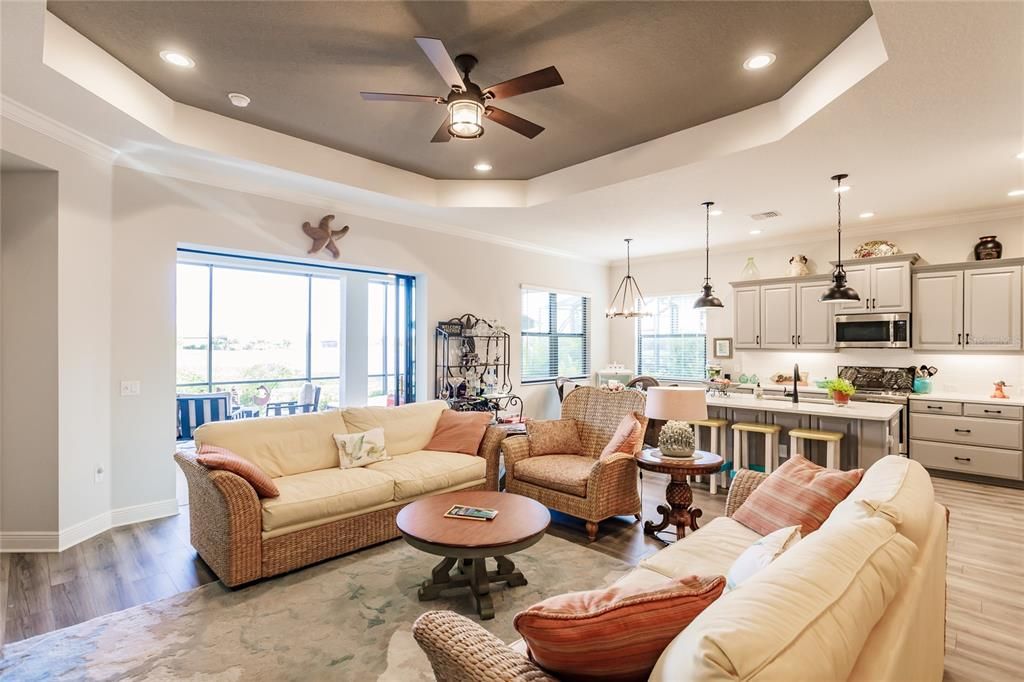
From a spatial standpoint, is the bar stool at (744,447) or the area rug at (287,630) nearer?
the area rug at (287,630)

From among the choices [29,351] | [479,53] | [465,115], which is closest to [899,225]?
[479,53]

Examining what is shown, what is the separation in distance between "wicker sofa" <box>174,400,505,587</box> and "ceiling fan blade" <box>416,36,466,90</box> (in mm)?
2509

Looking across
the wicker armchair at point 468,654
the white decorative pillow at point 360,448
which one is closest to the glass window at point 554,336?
the white decorative pillow at point 360,448

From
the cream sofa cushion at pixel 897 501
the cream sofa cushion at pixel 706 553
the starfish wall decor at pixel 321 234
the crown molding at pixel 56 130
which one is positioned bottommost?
the cream sofa cushion at pixel 706 553

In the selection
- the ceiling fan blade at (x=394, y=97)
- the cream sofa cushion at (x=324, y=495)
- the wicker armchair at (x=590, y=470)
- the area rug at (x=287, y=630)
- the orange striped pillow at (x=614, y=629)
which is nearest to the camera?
the orange striped pillow at (x=614, y=629)

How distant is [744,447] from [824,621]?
13.6 ft

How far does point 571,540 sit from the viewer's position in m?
3.57

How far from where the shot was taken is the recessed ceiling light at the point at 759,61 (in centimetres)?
287

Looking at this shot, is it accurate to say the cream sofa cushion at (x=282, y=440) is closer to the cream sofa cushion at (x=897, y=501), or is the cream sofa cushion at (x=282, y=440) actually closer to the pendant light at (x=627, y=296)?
the cream sofa cushion at (x=897, y=501)

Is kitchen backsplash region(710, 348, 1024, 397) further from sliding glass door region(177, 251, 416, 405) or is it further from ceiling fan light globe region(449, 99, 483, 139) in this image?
ceiling fan light globe region(449, 99, 483, 139)

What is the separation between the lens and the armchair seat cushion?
12.0 feet

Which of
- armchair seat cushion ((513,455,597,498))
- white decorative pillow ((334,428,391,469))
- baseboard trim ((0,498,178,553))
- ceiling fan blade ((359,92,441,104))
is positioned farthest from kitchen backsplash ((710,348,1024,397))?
baseboard trim ((0,498,178,553))

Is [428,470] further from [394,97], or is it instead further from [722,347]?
[722,347]

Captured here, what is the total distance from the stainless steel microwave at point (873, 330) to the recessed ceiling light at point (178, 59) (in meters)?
6.87
